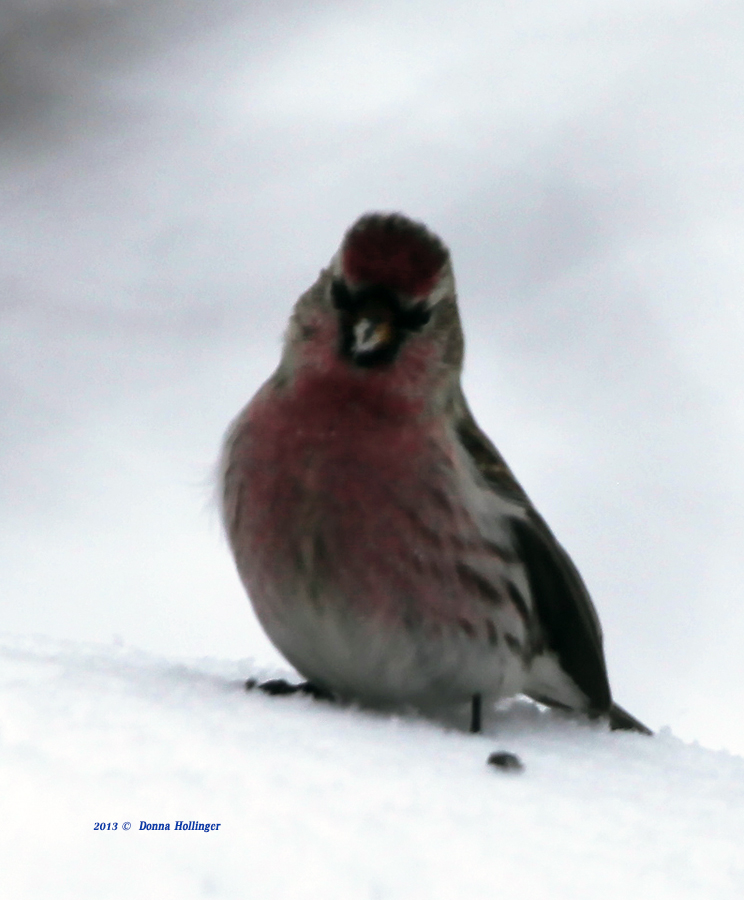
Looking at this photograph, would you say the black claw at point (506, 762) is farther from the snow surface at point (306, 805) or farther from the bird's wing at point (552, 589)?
the bird's wing at point (552, 589)

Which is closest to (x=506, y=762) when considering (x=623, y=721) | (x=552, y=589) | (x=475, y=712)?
(x=475, y=712)

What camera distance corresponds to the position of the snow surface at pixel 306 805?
1.21 meters

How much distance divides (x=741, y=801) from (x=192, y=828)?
790 mm

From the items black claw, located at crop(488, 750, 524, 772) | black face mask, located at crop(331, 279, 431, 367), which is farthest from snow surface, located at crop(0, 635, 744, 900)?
black face mask, located at crop(331, 279, 431, 367)

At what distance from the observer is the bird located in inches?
83.0

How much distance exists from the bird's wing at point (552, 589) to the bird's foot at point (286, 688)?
0.35 meters

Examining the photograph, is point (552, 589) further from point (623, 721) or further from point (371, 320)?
point (371, 320)

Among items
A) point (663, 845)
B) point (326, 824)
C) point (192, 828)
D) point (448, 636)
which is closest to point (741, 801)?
point (663, 845)

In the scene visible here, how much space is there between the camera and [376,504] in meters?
2.11

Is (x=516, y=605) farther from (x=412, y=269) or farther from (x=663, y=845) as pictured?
(x=663, y=845)

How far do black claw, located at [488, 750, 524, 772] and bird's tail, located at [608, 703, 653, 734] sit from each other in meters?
0.63

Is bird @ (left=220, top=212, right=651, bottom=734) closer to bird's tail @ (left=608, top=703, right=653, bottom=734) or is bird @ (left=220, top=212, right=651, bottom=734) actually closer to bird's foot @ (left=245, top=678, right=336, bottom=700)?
bird's foot @ (left=245, top=678, right=336, bottom=700)

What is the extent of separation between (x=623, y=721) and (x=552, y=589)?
0.28 metres

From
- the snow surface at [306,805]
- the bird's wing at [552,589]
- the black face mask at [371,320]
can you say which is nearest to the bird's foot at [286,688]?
the snow surface at [306,805]
